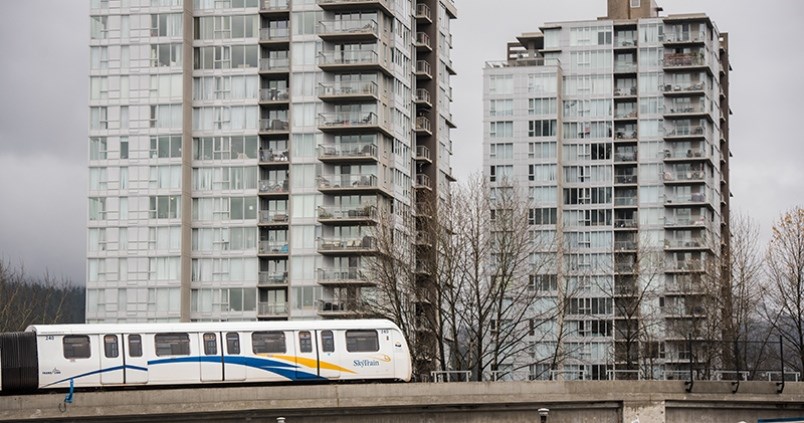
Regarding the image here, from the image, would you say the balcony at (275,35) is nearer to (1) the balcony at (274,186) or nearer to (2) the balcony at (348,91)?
(2) the balcony at (348,91)

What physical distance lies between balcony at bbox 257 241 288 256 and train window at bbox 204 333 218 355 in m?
58.7

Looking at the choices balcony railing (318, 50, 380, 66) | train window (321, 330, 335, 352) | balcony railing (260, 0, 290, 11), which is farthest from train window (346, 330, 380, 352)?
balcony railing (260, 0, 290, 11)

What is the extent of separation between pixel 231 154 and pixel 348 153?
369 inches

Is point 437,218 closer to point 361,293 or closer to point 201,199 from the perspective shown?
point 361,293

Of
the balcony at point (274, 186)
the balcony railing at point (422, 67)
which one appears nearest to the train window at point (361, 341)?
the balcony at point (274, 186)

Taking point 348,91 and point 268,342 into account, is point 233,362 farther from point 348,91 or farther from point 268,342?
point 348,91

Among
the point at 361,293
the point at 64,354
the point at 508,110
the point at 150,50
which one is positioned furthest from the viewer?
the point at 508,110

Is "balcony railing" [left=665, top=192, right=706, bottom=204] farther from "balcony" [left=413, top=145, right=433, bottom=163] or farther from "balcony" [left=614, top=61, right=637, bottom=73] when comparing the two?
"balcony" [left=413, top=145, right=433, bottom=163]

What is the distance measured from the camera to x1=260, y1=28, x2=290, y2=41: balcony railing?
409ft

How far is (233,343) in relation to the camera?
64875 mm

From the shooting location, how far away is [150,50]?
123500 mm

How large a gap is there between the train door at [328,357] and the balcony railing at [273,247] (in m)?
57.5

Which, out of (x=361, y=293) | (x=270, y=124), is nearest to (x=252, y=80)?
(x=270, y=124)

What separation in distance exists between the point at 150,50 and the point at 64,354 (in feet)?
212
